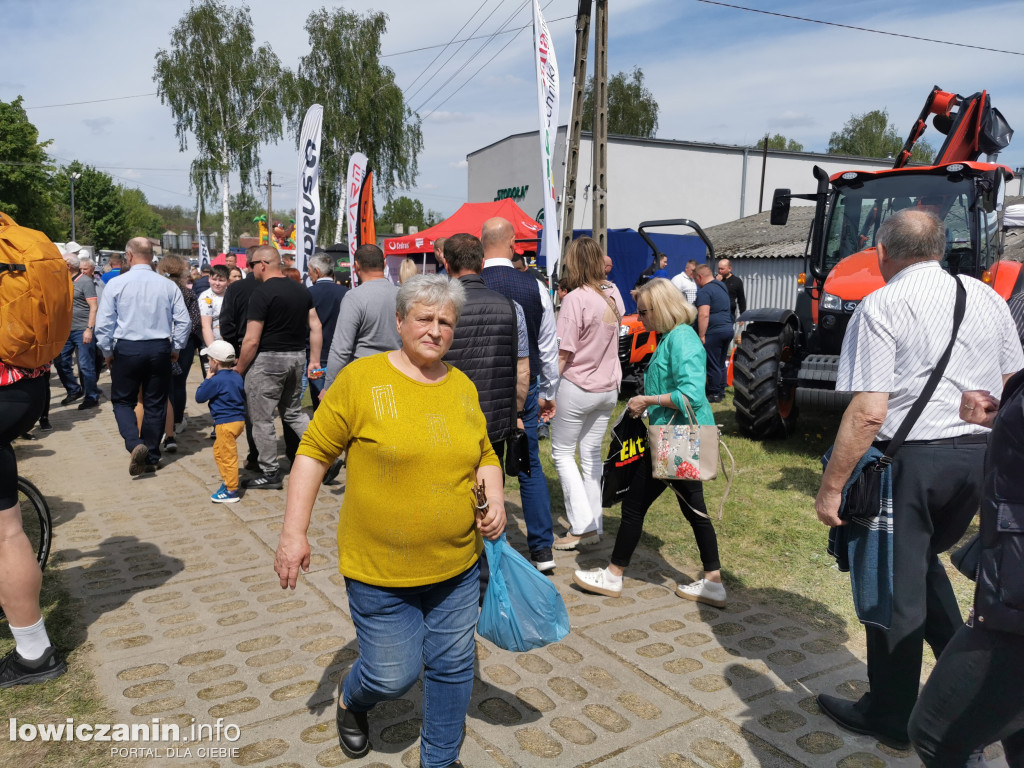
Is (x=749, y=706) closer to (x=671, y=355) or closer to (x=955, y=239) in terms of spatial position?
(x=671, y=355)

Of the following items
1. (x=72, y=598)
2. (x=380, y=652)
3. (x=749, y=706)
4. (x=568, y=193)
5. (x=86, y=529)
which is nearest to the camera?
(x=380, y=652)

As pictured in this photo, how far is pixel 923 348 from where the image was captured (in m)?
2.68

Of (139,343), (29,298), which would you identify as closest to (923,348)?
(29,298)

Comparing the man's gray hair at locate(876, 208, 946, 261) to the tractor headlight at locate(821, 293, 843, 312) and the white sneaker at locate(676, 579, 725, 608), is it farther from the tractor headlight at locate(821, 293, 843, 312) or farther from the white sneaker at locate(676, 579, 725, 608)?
the tractor headlight at locate(821, 293, 843, 312)

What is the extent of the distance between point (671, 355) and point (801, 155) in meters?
33.8

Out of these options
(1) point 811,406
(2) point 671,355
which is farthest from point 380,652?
(1) point 811,406

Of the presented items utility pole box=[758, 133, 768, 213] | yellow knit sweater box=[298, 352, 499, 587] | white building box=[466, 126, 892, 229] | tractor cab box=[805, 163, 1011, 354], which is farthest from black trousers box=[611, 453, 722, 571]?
utility pole box=[758, 133, 768, 213]

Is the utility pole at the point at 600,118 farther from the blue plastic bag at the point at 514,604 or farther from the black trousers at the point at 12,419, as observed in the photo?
the blue plastic bag at the point at 514,604

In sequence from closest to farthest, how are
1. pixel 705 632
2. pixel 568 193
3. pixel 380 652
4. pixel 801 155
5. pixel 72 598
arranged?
pixel 380 652 < pixel 705 632 < pixel 72 598 < pixel 568 193 < pixel 801 155

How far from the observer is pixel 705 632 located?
390cm

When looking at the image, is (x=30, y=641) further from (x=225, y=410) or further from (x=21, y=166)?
(x=21, y=166)

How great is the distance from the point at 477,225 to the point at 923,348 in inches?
580

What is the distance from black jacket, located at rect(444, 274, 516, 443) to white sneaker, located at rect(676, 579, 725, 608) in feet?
4.65

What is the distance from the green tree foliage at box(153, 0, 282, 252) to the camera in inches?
1232
